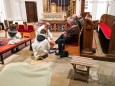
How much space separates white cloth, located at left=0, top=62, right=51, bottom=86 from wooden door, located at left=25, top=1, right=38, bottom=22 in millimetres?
7566

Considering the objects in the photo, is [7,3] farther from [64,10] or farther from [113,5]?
[113,5]

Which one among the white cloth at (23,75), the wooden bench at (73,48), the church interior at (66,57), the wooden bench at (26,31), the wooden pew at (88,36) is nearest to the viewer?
the white cloth at (23,75)

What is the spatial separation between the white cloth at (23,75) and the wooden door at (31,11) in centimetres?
757

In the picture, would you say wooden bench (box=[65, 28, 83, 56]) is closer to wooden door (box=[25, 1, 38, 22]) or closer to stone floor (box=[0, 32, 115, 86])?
stone floor (box=[0, 32, 115, 86])

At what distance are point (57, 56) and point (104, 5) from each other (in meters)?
4.31

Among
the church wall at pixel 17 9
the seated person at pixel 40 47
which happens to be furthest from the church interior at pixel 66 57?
the church wall at pixel 17 9

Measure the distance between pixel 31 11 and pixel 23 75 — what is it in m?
7.77

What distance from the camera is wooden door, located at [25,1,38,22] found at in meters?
8.35

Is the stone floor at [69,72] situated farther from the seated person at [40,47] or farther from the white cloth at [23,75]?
the white cloth at [23,75]

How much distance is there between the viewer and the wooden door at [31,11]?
27.4 feet

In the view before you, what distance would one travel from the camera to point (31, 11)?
8.55 m

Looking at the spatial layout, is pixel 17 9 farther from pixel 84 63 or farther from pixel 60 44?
pixel 84 63

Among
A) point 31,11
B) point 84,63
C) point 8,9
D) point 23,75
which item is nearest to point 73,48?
point 84,63

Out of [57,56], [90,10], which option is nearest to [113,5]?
[90,10]
